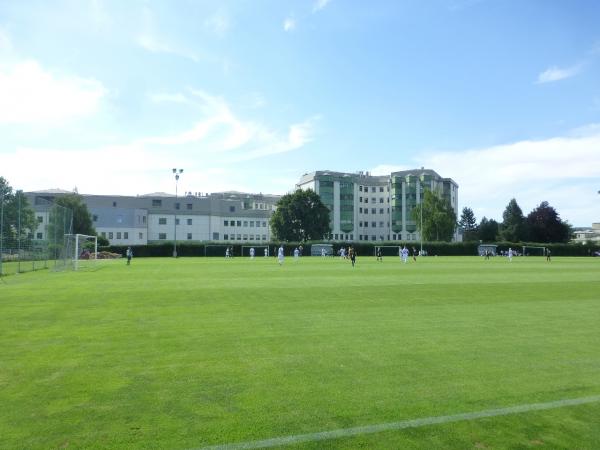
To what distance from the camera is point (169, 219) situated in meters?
114

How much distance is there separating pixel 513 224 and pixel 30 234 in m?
115

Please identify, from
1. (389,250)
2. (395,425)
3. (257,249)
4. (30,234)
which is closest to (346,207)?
(389,250)

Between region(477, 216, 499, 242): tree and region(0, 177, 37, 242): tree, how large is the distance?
4782 inches

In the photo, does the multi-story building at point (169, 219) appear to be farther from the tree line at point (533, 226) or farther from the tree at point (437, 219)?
the tree line at point (533, 226)

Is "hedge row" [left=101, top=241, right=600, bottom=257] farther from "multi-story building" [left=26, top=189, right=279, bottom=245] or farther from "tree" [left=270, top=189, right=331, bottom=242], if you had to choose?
"multi-story building" [left=26, top=189, right=279, bottom=245]

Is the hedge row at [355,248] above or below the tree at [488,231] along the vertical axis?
below

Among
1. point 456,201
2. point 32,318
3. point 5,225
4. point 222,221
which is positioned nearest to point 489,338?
point 32,318

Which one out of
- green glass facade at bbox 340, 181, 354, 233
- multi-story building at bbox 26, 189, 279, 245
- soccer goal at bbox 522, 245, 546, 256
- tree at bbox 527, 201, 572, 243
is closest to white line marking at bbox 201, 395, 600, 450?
multi-story building at bbox 26, 189, 279, 245

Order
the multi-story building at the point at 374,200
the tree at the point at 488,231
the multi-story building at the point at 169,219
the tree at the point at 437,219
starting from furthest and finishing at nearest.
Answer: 1. the tree at the point at 488,231
2. the multi-story building at the point at 374,200
3. the tree at the point at 437,219
4. the multi-story building at the point at 169,219

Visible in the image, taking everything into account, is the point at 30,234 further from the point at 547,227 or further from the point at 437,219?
the point at 547,227

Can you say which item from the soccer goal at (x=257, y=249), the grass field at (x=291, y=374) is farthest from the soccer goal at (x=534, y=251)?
the grass field at (x=291, y=374)

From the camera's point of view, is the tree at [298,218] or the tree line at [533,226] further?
the tree line at [533,226]

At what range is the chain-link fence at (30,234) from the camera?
32.0m

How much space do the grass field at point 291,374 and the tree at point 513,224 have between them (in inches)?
4542
